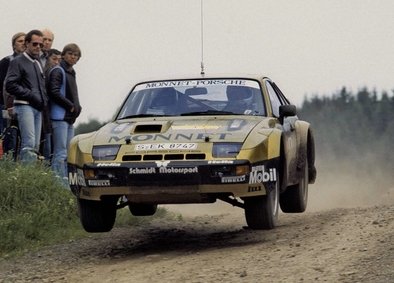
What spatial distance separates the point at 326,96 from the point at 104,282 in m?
55.9

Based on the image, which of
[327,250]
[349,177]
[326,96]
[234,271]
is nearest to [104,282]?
[234,271]

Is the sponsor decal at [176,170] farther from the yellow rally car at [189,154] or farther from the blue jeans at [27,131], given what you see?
the blue jeans at [27,131]

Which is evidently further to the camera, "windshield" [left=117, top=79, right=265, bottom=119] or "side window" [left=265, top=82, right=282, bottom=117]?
"side window" [left=265, top=82, right=282, bottom=117]

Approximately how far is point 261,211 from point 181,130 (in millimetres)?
1066

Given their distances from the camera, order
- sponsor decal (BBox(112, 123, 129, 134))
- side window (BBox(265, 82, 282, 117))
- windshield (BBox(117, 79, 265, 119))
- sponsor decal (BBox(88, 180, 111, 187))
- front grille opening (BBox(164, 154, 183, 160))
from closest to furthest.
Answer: front grille opening (BBox(164, 154, 183, 160)) → sponsor decal (BBox(88, 180, 111, 187)) → sponsor decal (BBox(112, 123, 129, 134)) → windshield (BBox(117, 79, 265, 119)) → side window (BBox(265, 82, 282, 117))

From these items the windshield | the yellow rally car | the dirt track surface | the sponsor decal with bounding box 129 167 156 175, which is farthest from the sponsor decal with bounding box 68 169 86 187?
the windshield

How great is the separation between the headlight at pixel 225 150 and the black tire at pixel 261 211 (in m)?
0.53

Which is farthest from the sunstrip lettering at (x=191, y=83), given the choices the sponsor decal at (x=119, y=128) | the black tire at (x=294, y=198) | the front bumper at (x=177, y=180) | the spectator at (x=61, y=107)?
the spectator at (x=61, y=107)

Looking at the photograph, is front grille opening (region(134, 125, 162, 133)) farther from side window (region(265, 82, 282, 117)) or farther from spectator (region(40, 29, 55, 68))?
spectator (region(40, 29, 55, 68))

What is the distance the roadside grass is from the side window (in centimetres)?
232

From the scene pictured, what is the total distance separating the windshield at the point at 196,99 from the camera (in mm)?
11484

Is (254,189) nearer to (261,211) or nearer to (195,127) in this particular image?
(261,211)

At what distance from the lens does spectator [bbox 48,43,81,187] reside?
46.3ft

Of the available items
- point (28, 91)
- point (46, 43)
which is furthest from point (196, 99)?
point (46, 43)
